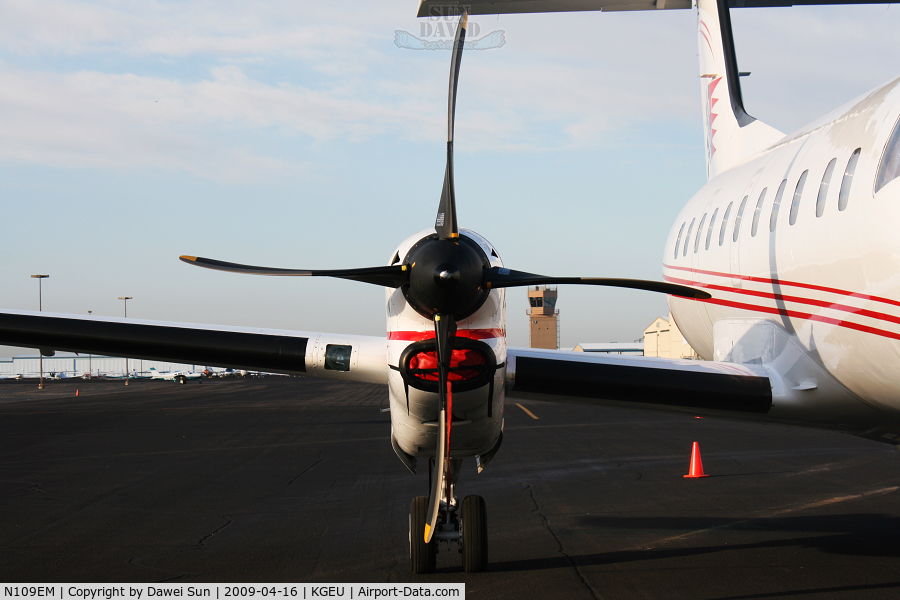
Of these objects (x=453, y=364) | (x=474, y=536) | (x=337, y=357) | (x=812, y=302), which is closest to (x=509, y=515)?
(x=474, y=536)

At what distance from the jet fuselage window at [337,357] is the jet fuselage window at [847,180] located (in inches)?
152

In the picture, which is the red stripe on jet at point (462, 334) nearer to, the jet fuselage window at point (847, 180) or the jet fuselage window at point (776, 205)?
the jet fuselage window at point (847, 180)

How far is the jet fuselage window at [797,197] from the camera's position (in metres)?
6.12

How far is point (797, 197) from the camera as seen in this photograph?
6191 millimetres

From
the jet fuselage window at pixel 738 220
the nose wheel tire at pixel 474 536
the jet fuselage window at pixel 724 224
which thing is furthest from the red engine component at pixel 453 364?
the jet fuselage window at pixel 724 224

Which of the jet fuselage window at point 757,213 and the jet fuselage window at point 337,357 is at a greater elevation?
the jet fuselage window at point 757,213

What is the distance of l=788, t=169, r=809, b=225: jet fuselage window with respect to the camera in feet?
20.1

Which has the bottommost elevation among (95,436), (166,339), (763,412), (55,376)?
(55,376)

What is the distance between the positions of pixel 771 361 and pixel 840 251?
141 cm

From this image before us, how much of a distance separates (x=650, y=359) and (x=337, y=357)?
8.57ft

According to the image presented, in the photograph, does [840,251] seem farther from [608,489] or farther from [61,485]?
[61,485]

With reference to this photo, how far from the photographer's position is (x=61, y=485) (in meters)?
11.9

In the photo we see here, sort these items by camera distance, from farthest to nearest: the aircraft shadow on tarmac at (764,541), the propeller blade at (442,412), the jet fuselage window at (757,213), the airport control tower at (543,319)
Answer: the airport control tower at (543,319), the jet fuselage window at (757,213), the aircraft shadow on tarmac at (764,541), the propeller blade at (442,412)

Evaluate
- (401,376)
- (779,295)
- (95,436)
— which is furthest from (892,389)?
(95,436)
